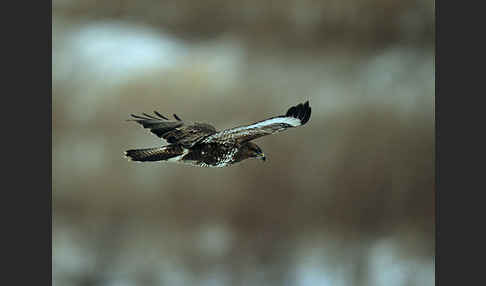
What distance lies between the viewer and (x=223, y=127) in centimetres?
321

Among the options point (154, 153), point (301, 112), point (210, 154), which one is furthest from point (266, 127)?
point (154, 153)

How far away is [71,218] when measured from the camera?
3.22m

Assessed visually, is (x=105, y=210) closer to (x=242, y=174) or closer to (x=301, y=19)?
(x=242, y=174)

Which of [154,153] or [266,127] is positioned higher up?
[266,127]

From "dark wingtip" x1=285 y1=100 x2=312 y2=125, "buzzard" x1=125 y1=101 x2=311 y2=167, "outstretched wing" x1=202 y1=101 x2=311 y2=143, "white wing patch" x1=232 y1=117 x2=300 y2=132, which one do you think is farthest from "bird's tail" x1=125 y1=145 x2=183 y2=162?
"dark wingtip" x1=285 y1=100 x2=312 y2=125

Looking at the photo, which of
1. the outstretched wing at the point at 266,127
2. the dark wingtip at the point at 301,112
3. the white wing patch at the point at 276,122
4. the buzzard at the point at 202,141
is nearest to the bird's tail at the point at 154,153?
the buzzard at the point at 202,141

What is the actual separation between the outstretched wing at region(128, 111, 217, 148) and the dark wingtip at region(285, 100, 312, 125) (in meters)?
0.45

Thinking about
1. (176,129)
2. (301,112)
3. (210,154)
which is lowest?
(210,154)

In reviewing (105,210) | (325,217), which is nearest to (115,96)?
(105,210)

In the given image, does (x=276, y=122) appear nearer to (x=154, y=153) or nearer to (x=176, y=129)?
(x=176, y=129)

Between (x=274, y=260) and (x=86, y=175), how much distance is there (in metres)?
1.19

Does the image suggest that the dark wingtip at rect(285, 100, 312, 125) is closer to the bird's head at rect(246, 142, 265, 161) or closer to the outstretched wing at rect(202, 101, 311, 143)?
the outstretched wing at rect(202, 101, 311, 143)

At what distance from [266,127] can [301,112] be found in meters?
0.23

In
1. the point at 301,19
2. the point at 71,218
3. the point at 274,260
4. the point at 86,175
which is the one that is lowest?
the point at 274,260
